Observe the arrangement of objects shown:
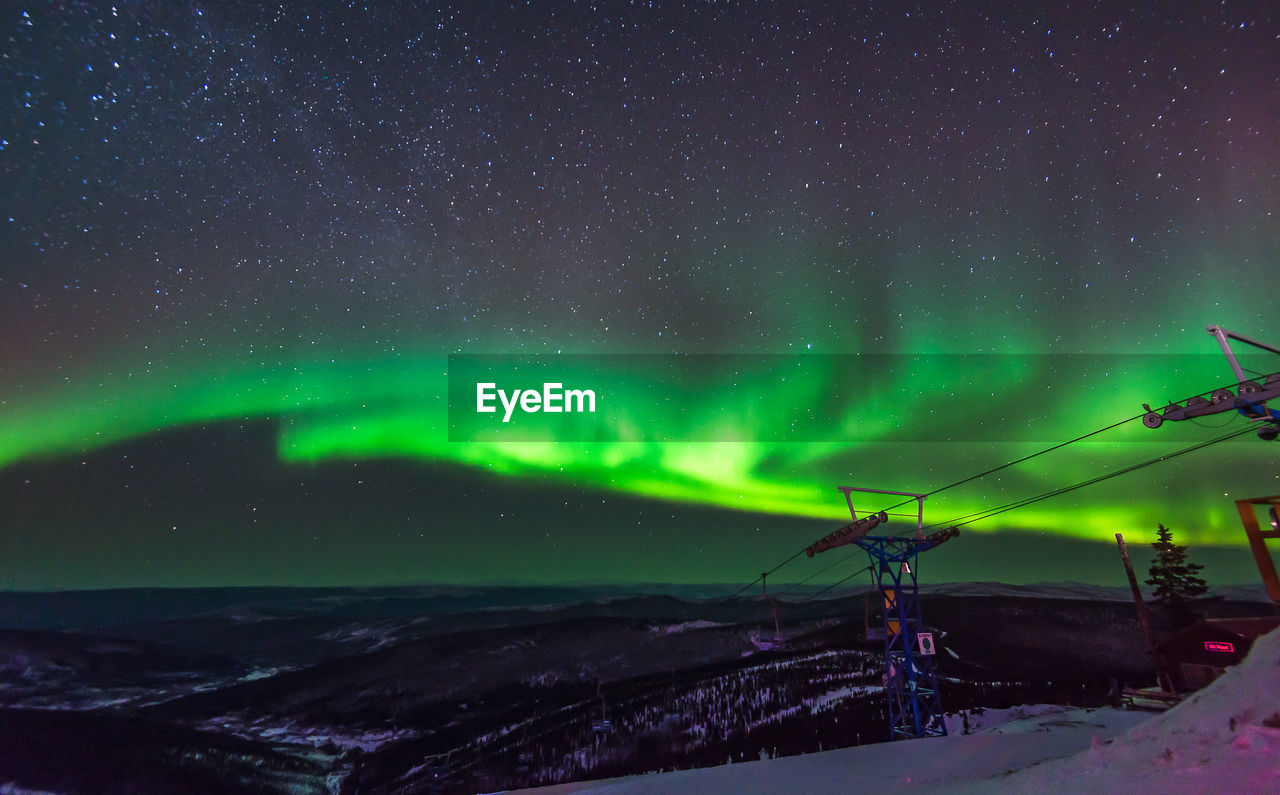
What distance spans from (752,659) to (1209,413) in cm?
13292

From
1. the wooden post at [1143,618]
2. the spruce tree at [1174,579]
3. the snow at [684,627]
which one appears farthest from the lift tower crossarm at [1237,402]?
the snow at [684,627]

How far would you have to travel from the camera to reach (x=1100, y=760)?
11.9 meters

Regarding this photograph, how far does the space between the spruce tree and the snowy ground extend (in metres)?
69.4

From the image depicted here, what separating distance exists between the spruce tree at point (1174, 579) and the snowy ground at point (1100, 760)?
228 feet

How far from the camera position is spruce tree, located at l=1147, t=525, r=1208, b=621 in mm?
72500

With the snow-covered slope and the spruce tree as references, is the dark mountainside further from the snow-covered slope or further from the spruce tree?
the snow-covered slope

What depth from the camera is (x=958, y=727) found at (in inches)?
2069

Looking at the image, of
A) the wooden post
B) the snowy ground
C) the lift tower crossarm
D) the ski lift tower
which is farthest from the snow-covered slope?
the wooden post

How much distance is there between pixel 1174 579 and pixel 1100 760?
3390 inches

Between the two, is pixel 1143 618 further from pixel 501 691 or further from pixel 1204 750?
pixel 501 691

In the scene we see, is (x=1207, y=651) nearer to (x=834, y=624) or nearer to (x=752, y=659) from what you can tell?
(x=752, y=659)

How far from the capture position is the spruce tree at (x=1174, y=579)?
72.5 metres

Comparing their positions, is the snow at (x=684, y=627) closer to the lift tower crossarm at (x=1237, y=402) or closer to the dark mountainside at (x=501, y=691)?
the dark mountainside at (x=501, y=691)

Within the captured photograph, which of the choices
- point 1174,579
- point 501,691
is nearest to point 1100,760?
point 1174,579
